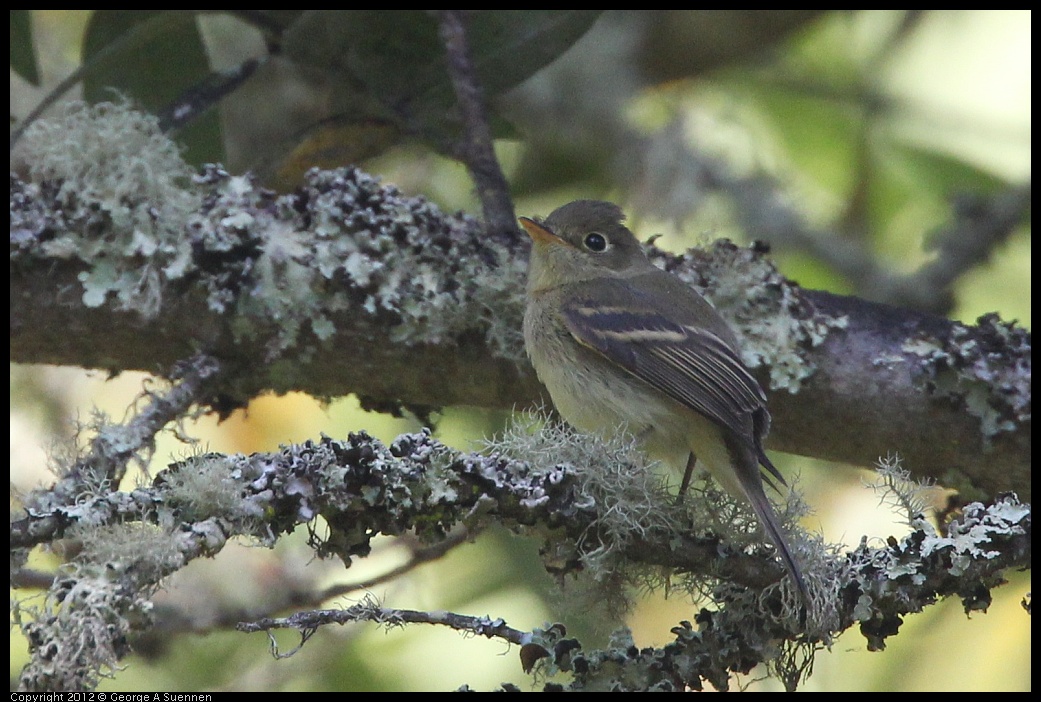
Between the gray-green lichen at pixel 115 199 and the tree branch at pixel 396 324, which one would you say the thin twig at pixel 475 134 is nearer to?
the tree branch at pixel 396 324

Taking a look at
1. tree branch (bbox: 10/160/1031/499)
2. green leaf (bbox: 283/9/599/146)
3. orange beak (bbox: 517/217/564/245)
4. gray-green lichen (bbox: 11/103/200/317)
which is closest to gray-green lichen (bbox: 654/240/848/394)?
tree branch (bbox: 10/160/1031/499)

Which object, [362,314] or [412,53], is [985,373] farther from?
[412,53]

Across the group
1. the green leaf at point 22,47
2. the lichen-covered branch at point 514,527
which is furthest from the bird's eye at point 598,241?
the green leaf at point 22,47

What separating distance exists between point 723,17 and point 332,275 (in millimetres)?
2848

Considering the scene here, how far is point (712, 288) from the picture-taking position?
135 inches

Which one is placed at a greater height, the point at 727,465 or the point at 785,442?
the point at 785,442

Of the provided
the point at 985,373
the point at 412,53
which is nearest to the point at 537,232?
the point at 412,53

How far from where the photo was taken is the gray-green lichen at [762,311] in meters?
3.24

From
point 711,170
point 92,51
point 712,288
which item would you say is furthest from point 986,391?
point 92,51

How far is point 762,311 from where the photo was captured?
3340mm

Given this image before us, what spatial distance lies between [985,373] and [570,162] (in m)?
2.51

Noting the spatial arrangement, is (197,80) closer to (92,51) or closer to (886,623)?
(92,51)

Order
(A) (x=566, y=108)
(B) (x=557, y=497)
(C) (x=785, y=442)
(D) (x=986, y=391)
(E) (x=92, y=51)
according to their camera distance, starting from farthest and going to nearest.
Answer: (A) (x=566, y=108) < (E) (x=92, y=51) < (C) (x=785, y=442) < (D) (x=986, y=391) < (B) (x=557, y=497)

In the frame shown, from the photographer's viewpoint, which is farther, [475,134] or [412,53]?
[412,53]
